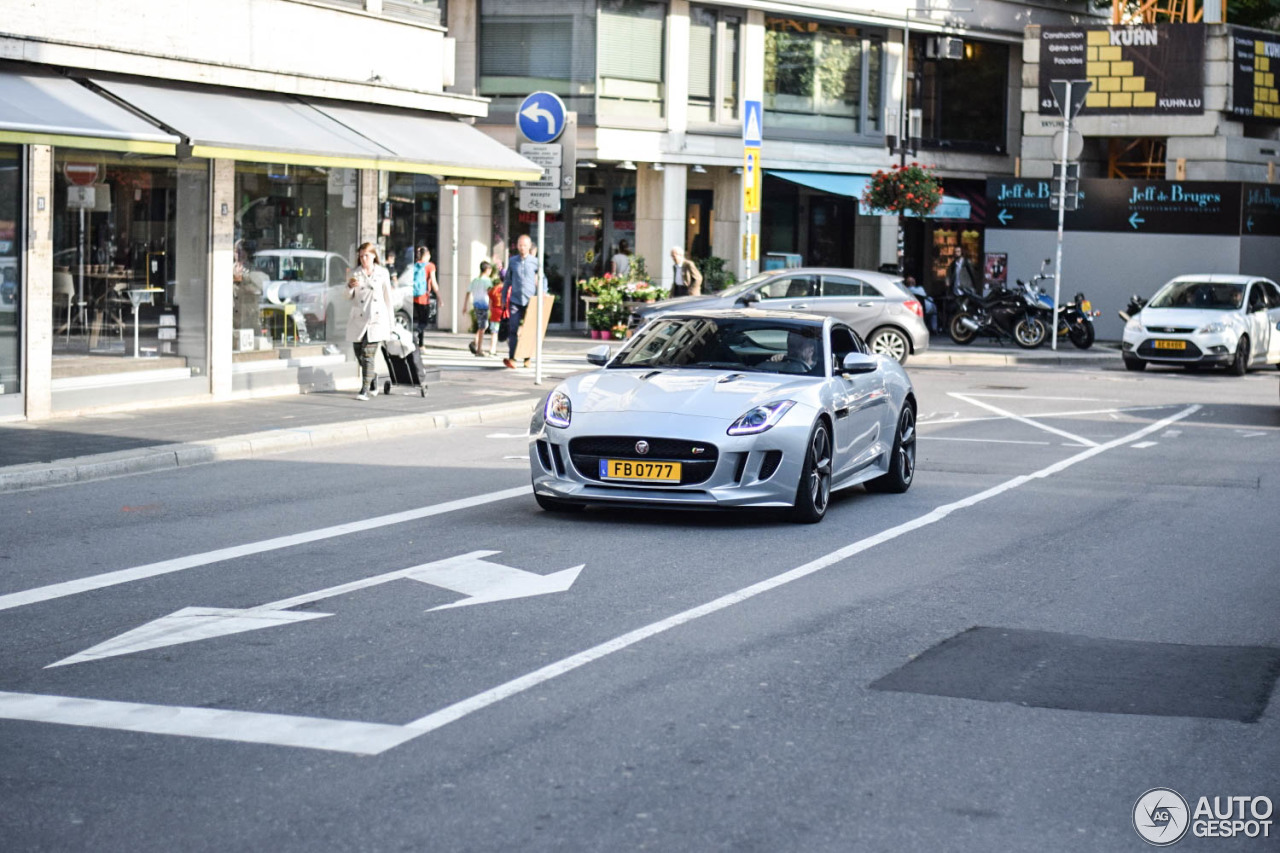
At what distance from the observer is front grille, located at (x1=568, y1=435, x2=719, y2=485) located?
1108 centimetres

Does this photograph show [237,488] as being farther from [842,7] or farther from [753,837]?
[842,7]

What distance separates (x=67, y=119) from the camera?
1612 centimetres

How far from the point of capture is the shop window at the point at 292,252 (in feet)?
66.8

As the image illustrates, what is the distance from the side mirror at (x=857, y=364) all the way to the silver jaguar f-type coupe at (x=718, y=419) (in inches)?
0.4

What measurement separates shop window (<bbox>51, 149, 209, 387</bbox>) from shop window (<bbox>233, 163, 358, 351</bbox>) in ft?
2.53

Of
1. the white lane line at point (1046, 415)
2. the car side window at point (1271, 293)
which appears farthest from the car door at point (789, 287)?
the car side window at point (1271, 293)

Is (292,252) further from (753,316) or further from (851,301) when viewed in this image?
(851,301)

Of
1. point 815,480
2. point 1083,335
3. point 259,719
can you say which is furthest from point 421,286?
point 259,719

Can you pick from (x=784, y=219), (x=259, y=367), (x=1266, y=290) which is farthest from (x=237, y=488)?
(x=784, y=219)

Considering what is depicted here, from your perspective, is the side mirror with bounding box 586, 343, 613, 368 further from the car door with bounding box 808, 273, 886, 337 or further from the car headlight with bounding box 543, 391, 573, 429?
the car door with bounding box 808, 273, 886, 337

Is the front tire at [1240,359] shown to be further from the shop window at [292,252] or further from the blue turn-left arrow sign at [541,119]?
the shop window at [292,252]

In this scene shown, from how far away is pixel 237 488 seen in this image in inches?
527

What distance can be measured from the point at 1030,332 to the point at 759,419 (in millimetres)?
24113

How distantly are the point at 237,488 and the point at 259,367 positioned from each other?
288 inches
